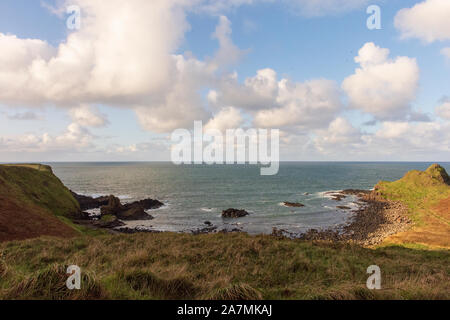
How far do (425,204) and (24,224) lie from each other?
86638 mm

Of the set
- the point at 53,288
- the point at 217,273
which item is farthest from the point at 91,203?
the point at 53,288

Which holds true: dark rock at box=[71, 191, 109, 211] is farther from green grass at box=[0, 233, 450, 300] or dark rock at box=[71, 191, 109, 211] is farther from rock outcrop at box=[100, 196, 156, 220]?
green grass at box=[0, 233, 450, 300]

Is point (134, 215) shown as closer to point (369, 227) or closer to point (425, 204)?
point (369, 227)

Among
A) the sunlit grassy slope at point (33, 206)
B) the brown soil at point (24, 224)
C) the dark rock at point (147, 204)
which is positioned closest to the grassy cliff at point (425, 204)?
the brown soil at point (24, 224)

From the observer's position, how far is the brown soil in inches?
1004

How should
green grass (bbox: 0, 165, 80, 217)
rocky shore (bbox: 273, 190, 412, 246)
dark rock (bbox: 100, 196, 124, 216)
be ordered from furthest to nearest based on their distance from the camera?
1. dark rock (bbox: 100, 196, 124, 216)
2. green grass (bbox: 0, 165, 80, 217)
3. rocky shore (bbox: 273, 190, 412, 246)

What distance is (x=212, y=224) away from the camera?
51906 mm

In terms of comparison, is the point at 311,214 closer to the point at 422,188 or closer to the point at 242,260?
the point at 422,188

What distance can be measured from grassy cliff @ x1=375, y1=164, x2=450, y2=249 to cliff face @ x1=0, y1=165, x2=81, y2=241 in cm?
4899

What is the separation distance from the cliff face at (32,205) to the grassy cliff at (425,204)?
48990mm

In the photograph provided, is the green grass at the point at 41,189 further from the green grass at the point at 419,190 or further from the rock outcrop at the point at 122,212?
the green grass at the point at 419,190

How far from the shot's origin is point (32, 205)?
3806cm

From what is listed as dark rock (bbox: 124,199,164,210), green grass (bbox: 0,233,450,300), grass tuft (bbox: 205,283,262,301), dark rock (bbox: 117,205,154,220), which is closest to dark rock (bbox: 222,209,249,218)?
dark rock (bbox: 117,205,154,220)
